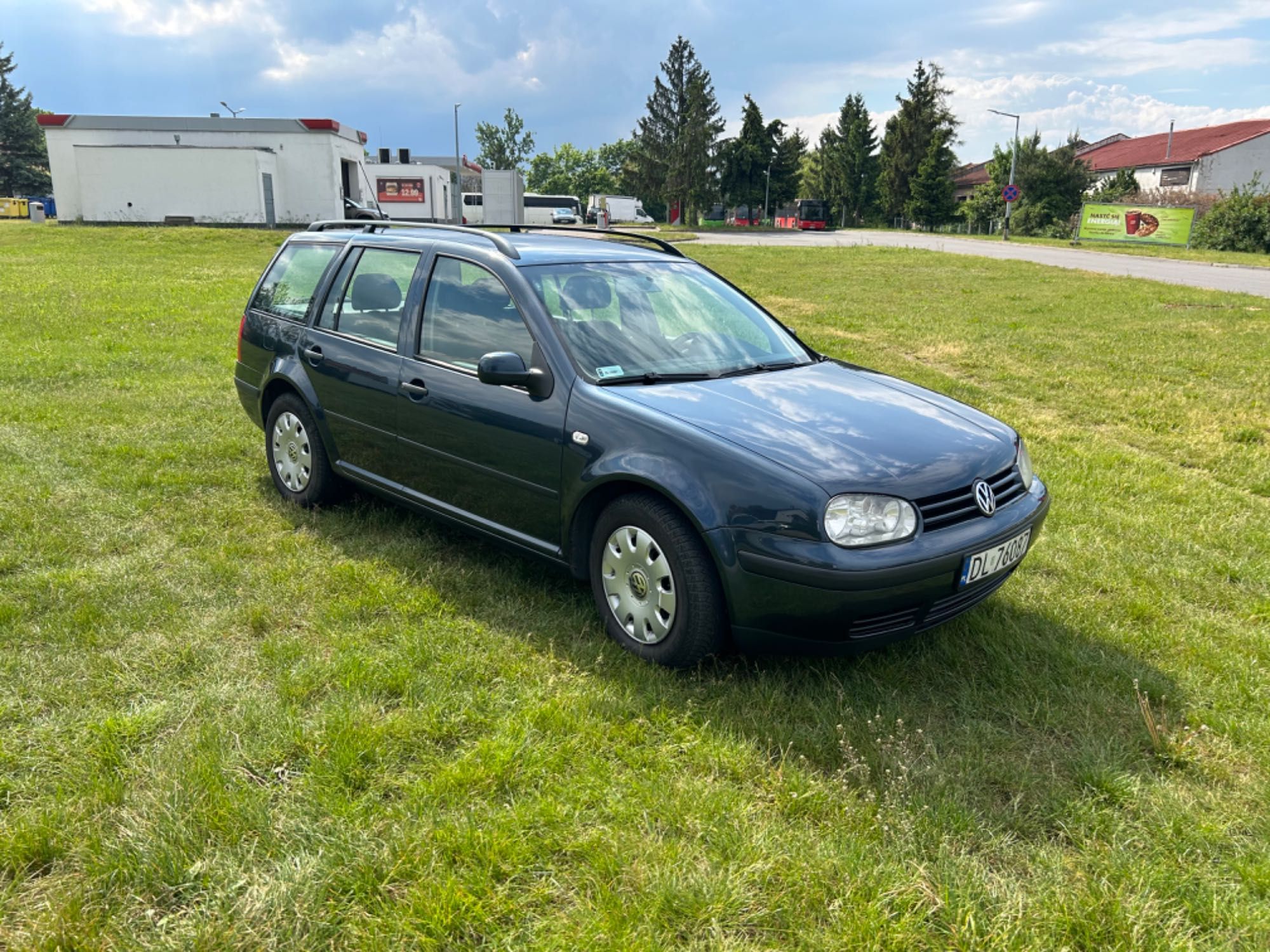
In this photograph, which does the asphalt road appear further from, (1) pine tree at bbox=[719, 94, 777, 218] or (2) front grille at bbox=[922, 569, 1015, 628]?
(1) pine tree at bbox=[719, 94, 777, 218]

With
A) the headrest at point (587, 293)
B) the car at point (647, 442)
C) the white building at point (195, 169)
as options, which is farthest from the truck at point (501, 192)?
the headrest at point (587, 293)

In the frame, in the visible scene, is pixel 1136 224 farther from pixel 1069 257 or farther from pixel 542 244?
pixel 542 244

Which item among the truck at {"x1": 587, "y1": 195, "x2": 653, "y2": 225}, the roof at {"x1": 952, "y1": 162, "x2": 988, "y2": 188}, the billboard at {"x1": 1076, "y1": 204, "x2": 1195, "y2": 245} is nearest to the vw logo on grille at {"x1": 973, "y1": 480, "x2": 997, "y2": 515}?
the billboard at {"x1": 1076, "y1": 204, "x2": 1195, "y2": 245}

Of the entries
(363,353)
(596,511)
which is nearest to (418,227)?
(363,353)

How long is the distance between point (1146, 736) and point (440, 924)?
7.97 feet

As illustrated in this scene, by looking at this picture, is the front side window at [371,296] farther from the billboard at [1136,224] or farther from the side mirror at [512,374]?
the billboard at [1136,224]

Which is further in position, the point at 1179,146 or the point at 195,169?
the point at 1179,146

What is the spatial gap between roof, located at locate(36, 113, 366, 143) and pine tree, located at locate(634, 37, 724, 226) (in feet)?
121

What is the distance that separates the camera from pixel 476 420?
13.2ft

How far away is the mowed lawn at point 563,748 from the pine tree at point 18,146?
8463 centimetres

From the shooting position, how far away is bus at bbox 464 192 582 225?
5478 cm

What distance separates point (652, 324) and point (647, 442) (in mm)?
1005

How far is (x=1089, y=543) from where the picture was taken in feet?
16.1

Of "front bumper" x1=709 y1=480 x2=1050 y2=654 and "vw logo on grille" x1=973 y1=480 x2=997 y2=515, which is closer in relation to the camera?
"front bumper" x1=709 y1=480 x2=1050 y2=654
